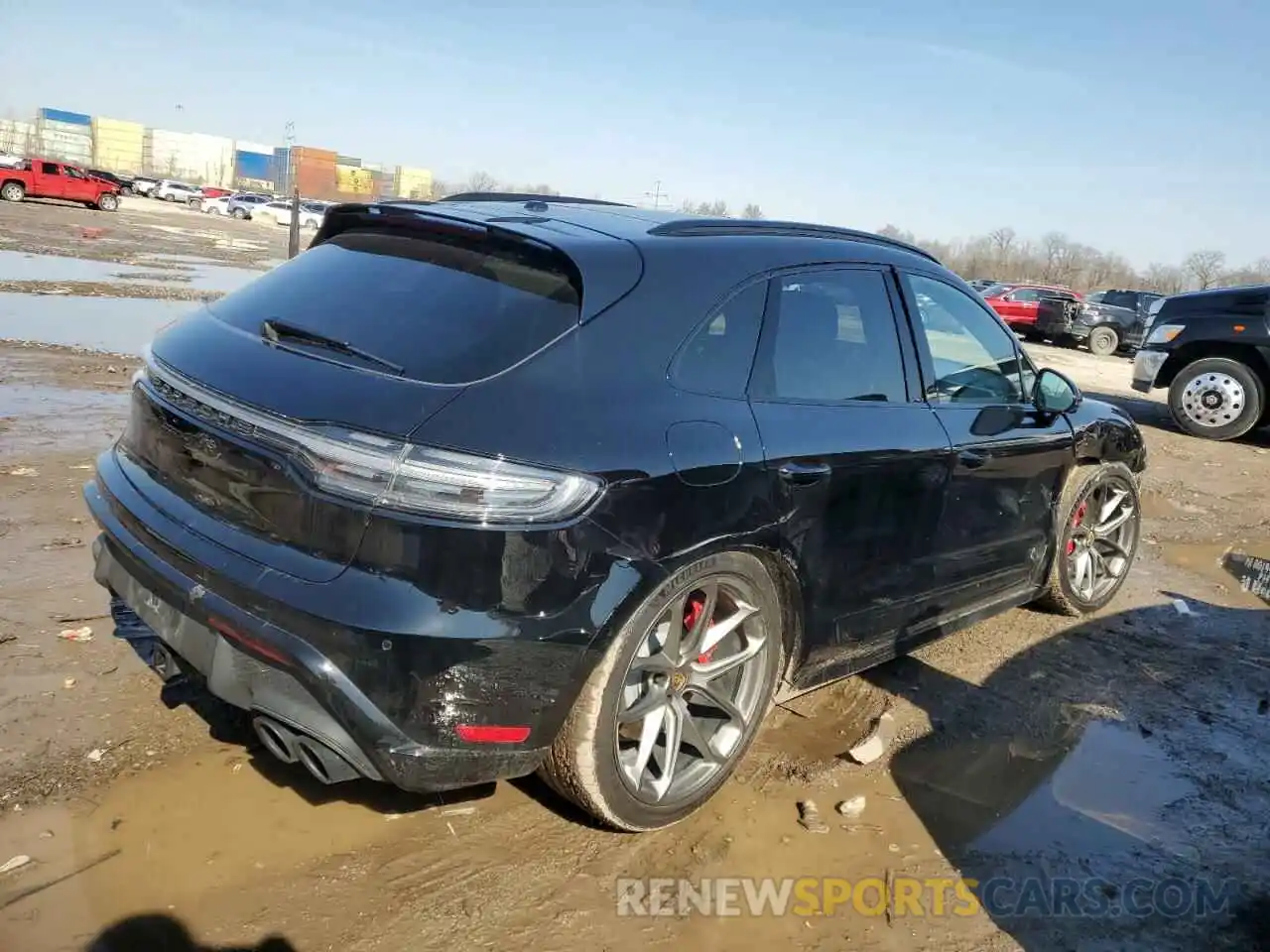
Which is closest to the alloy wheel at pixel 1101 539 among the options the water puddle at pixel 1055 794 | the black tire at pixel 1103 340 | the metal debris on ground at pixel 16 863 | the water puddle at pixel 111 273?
the water puddle at pixel 1055 794

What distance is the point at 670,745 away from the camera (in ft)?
9.57

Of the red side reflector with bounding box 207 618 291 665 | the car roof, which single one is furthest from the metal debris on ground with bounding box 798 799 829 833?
the car roof

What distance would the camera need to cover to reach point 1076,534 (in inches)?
193

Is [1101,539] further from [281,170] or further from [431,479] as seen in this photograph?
[281,170]

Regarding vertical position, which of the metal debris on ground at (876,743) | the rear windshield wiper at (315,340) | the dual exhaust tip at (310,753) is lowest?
the metal debris on ground at (876,743)

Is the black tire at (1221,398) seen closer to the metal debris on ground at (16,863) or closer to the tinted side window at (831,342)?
the tinted side window at (831,342)

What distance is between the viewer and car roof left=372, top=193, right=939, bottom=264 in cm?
298

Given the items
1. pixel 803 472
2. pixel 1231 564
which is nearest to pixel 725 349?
pixel 803 472

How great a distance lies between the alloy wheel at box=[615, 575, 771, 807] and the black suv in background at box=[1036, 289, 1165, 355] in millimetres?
24084

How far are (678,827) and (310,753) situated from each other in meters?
1.18

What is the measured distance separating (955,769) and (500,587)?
201cm

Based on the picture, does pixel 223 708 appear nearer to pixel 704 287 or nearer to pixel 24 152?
pixel 704 287

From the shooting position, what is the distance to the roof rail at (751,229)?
10.1ft

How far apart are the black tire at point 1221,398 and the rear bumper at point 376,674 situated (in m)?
10.6
